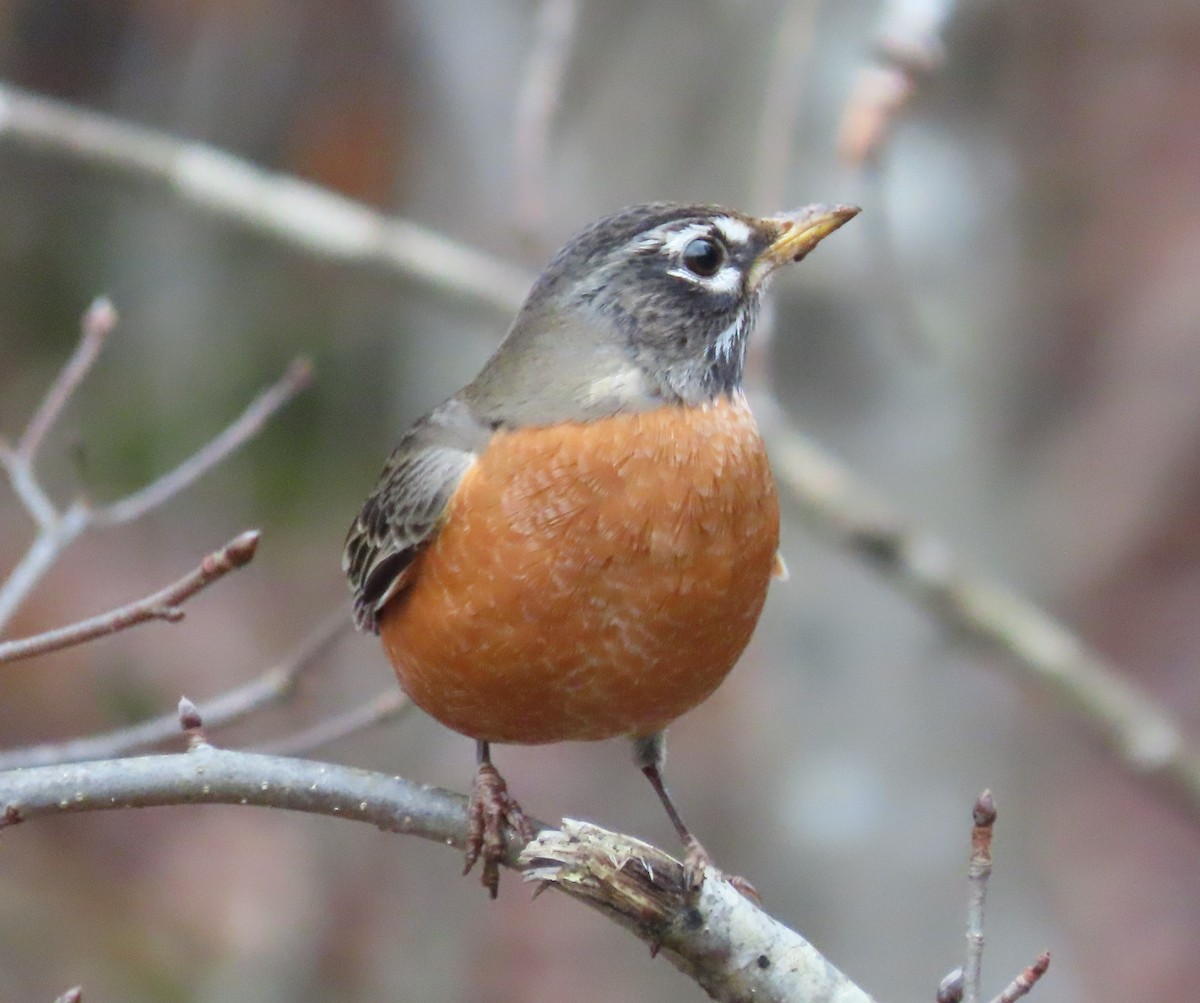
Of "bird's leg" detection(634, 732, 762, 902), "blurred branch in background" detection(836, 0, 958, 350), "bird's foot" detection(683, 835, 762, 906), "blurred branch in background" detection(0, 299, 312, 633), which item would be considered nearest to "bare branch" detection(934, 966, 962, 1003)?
"bird's foot" detection(683, 835, 762, 906)

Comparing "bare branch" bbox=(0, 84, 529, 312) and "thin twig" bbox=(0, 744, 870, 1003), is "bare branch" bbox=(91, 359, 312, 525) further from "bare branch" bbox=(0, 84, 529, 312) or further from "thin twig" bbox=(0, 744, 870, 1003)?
"bare branch" bbox=(0, 84, 529, 312)

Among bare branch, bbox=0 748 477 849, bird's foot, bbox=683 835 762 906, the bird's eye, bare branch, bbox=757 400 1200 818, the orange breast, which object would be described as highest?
the bird's eye

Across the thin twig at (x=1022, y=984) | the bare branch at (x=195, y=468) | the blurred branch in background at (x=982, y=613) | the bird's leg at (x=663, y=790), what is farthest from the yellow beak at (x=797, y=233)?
the thin twig at (x=1022, y=984)

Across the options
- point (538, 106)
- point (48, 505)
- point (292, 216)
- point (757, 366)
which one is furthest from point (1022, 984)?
point (292, 216)

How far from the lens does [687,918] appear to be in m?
2.16

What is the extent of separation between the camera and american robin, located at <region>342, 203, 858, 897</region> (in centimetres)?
242

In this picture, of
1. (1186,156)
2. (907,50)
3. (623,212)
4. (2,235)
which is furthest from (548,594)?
(1186,156)

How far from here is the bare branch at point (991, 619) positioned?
417cm

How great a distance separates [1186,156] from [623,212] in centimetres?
596

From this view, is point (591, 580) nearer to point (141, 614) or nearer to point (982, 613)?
point (141, 614)

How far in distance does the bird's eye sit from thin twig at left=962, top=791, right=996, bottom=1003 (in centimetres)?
127

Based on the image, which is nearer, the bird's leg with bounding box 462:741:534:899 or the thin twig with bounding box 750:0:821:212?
the bird's leg with bounding box 462:741:534:899

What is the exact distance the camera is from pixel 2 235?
21.5ft

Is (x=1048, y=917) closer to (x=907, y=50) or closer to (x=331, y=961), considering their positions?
(x=331, y=961)
